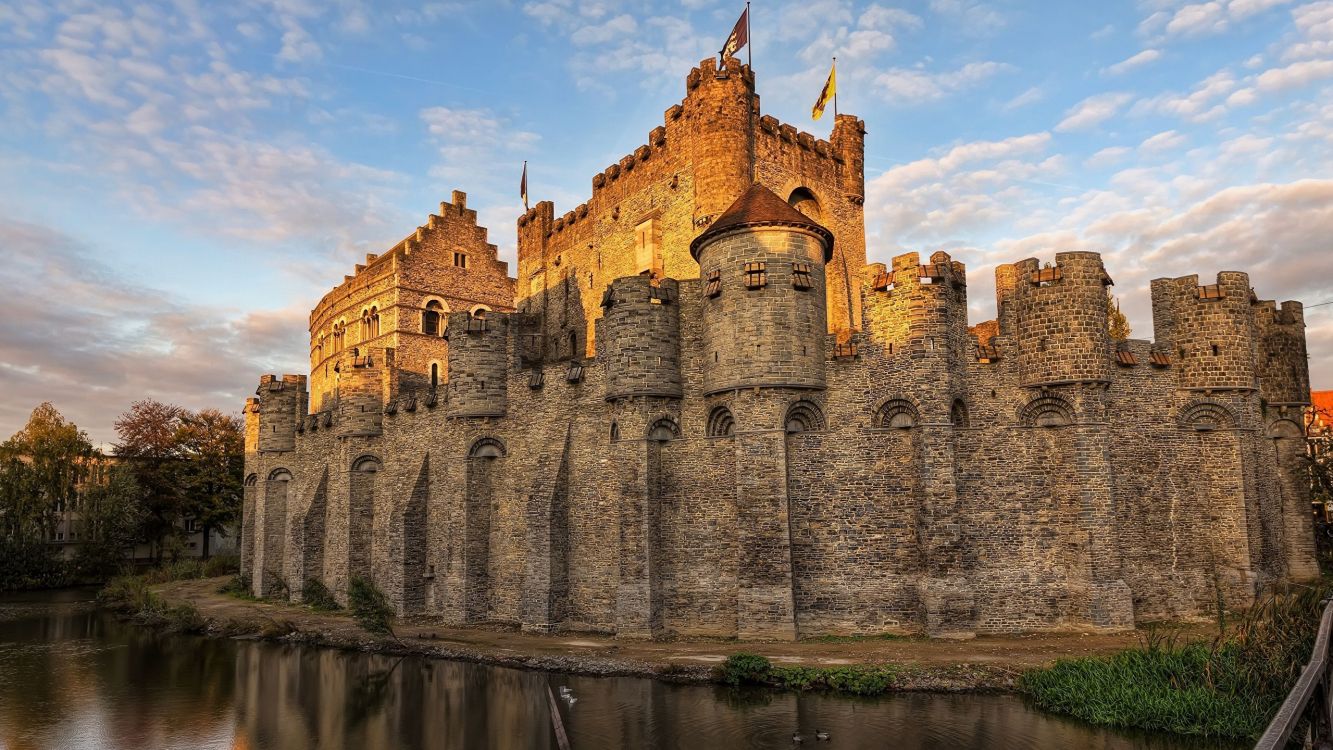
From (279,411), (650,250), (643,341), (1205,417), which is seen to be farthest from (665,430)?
(279,411)

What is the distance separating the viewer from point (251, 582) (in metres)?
39.3

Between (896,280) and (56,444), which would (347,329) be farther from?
(896,280)

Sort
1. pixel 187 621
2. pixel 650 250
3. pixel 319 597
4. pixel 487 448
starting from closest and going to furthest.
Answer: pixel 487 448 → pixel 187 621 → pixel 650 250 → pixel 319 597

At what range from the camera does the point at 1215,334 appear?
22.1 m

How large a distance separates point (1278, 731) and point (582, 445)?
832 inches

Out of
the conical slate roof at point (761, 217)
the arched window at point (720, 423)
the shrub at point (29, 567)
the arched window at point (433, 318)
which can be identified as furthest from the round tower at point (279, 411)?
the conical slate roof at point (761, 217)

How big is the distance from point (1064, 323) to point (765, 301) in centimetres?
795

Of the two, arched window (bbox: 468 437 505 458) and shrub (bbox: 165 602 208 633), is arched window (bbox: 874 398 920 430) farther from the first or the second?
shrub (bbox: 165 602 208 633)

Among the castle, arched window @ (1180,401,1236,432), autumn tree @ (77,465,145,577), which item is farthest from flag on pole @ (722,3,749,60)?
autumn tree @ (77,465,145,577)

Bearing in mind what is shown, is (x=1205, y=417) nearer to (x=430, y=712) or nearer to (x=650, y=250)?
(x=650, y=250)

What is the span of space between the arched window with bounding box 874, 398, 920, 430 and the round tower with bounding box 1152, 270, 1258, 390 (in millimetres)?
8120

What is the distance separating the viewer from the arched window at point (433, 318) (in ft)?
138

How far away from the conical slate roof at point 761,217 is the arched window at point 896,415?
4.80 metres

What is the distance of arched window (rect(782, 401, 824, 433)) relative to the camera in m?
21.5
